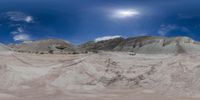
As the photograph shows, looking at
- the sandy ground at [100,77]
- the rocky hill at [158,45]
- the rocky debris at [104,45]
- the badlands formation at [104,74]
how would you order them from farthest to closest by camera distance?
the rocky debris at [104,45] < the rocky hill at [158,45] < the badlands formation at [104,74] < the sandy ground at [100,77]

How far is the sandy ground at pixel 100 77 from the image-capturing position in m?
26.2

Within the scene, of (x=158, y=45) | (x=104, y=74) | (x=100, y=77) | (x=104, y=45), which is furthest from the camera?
(x=104, y=45)

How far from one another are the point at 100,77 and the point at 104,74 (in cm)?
58

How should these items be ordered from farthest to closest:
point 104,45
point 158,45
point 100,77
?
1. point 104,45
2. point 158,45
3. point 100,77

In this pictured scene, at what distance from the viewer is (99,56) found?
3206 cm

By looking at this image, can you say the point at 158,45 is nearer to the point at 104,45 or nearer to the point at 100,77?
the point at 100,77

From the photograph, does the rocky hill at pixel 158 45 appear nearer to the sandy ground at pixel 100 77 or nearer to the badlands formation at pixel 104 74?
the badlands formation at pixel 104 74

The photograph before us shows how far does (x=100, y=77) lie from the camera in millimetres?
29562

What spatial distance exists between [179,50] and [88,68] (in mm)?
9005

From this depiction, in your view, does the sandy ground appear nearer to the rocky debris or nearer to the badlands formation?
the badlands formation

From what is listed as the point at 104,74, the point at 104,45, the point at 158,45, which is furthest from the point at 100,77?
the point at 104,45

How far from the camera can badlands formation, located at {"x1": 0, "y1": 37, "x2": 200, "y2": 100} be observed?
26359mm

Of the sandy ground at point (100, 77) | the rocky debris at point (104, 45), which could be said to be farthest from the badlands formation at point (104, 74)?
the rocky debris at point (104, 45)

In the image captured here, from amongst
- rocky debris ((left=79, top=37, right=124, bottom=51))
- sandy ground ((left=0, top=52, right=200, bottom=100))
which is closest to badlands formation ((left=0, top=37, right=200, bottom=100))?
sandy ground ((left=0, top=52, right=200, bottom=100))
